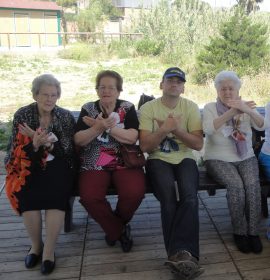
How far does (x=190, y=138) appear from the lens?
2.73 meters

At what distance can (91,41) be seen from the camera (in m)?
21.2

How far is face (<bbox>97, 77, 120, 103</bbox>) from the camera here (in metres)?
2.76

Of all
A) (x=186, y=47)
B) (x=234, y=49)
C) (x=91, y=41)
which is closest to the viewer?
(x=234, y=49)

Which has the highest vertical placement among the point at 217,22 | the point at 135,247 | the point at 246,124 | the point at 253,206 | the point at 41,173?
the point at 217,22

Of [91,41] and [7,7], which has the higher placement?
[7,7]

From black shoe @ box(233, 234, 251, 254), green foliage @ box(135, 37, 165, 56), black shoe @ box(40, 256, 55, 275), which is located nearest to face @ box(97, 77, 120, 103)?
black shoe @ box(40, 256, 55, 275)

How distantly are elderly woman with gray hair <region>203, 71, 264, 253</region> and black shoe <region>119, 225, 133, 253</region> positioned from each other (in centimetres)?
75

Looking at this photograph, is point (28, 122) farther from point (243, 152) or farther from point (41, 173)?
point (243, 152)

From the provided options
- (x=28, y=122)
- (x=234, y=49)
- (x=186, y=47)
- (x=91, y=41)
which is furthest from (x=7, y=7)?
(x=28, y=122)

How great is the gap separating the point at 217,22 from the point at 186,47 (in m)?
1.74

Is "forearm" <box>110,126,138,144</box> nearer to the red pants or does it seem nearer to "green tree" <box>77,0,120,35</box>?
the red pants

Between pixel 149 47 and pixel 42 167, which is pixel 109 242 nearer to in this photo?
pixel 42 167

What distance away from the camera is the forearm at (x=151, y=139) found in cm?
265

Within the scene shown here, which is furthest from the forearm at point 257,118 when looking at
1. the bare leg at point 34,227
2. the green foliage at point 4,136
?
the green foliage at point 4,136
